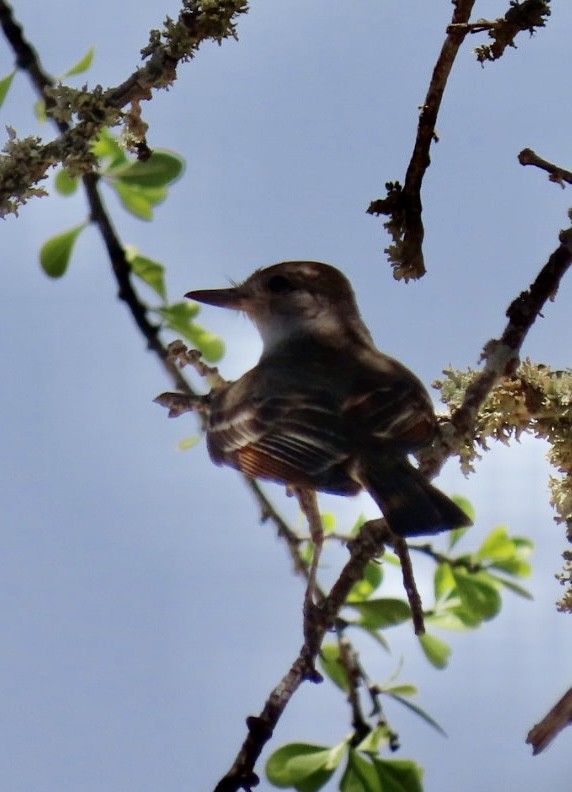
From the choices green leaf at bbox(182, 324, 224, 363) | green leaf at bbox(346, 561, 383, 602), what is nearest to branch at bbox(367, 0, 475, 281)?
green leaf at bbox(182, 324, 224, 363)

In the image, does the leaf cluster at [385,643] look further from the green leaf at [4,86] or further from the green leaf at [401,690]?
the green leaf at [4,86]

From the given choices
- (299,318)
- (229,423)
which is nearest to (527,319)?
(229,423)

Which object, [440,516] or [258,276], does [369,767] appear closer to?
[440,516]

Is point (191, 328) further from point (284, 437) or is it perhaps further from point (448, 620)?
point (448, 620)

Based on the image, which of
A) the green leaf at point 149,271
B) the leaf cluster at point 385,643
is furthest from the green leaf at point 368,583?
the green leaf at point 149,271

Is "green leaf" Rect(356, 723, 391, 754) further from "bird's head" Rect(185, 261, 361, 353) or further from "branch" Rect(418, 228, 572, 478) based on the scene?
"bird's head" Rect(185, 261, 361, 353)

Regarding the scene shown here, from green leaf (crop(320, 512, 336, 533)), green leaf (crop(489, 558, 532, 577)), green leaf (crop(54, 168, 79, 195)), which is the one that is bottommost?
green leaf (crop(489, 558, 532, 577))
